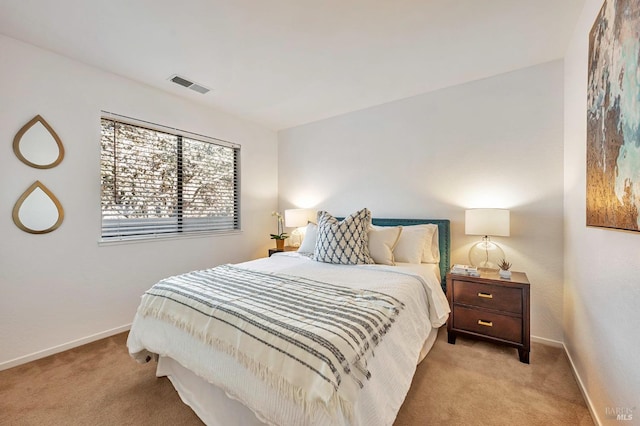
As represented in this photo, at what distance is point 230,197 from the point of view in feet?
12.2

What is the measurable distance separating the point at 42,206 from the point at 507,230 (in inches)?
153

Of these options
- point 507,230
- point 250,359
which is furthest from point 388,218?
point 250,359

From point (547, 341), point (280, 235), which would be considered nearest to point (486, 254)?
point (547, 341)

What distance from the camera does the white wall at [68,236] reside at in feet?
6.72

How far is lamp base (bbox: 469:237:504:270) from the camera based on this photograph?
2.55m

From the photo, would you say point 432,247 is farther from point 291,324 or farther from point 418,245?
point 291,324

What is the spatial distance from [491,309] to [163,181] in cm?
348

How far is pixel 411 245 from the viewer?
261 cm

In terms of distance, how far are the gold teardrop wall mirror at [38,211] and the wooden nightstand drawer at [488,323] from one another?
3.54m

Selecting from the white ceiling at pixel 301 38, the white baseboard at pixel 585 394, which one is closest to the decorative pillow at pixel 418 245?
the white baseboard at pixel 585 394

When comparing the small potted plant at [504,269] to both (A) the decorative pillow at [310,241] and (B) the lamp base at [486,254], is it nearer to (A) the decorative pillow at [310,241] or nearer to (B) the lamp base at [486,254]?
(B) the lamp base at [486,254]

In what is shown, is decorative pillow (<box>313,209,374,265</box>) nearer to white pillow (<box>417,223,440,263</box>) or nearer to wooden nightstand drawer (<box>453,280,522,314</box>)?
white pillow (<box>417,223,440,263</box>)

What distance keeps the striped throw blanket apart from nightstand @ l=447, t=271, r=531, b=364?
103 centimetres

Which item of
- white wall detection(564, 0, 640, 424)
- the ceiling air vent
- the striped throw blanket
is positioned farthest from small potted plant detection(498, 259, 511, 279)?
the ceiling air vent
